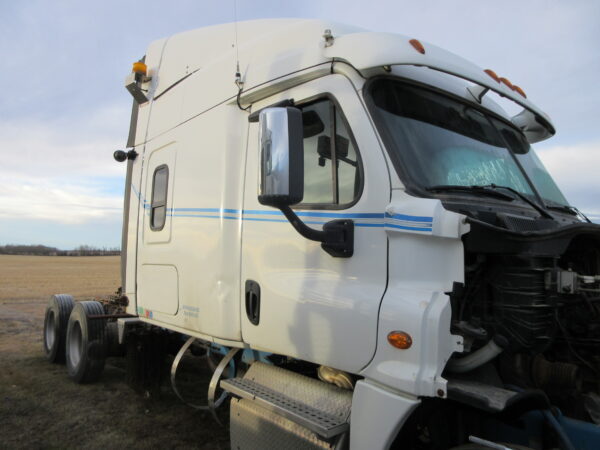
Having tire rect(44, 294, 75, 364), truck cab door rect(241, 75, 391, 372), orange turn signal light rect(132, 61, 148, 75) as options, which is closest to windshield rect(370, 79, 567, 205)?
truck cab door rect(241, 75, 391, 372)

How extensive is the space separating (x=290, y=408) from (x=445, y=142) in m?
1.86

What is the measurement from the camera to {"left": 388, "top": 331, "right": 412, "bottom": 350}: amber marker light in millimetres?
2346

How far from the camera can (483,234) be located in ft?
7.92

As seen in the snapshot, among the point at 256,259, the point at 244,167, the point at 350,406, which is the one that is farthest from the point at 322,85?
the point at 350,406

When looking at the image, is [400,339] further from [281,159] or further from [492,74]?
[492,74]

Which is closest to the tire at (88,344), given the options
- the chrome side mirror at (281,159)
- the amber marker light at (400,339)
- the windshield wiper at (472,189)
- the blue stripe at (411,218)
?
the chrome side mirror at (281,159)

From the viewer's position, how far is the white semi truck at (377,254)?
241 centimetres

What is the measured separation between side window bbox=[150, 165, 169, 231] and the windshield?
89.6 inches

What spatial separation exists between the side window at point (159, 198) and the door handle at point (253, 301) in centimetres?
138

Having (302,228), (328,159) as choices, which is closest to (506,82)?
(328,159)

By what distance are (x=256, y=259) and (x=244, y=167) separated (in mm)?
697

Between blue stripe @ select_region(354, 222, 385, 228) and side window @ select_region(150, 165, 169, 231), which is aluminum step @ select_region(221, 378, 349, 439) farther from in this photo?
side window @ select_region(150, 165, 169, 231)

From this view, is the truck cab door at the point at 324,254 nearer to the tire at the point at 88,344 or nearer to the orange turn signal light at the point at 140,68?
the orange turn signal light at the point at 140,68

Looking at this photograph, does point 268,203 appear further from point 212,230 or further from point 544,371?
point 544,371
